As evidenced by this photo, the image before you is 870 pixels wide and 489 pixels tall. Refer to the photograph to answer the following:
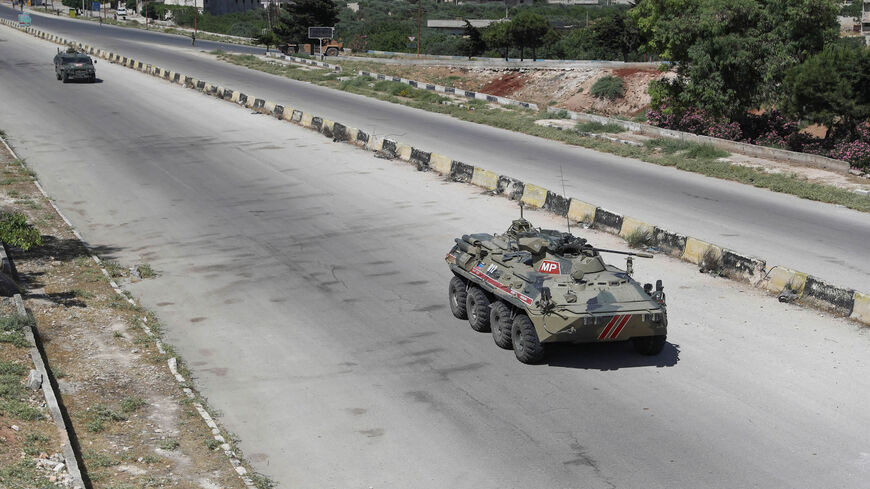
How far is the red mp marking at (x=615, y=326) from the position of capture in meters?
13.2

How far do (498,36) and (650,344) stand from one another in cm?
7073

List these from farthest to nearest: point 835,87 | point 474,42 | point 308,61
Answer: point 474,42
point 308,61
point 835,87

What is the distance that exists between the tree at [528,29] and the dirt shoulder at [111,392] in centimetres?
6433

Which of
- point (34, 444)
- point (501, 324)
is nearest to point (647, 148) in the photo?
point (501, 324)

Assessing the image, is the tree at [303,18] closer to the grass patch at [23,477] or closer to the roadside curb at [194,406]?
the roadside curb at [194,406]

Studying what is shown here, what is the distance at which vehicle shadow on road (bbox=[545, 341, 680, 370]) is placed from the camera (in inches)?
546

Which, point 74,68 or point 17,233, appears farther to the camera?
point 74,68

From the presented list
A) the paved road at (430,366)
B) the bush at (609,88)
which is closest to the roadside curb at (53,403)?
the paved road at (430,366)

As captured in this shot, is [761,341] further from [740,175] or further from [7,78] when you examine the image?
[7,78]

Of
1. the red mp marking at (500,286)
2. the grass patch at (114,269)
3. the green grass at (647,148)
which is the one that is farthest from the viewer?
the green grass at (647,148)

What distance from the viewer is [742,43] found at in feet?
119

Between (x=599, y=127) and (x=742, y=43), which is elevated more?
(x=742, y=43)

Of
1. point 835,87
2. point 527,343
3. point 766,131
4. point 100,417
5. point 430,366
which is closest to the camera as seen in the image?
point 100,417

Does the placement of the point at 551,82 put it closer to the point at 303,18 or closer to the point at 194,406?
the point at 303,18
